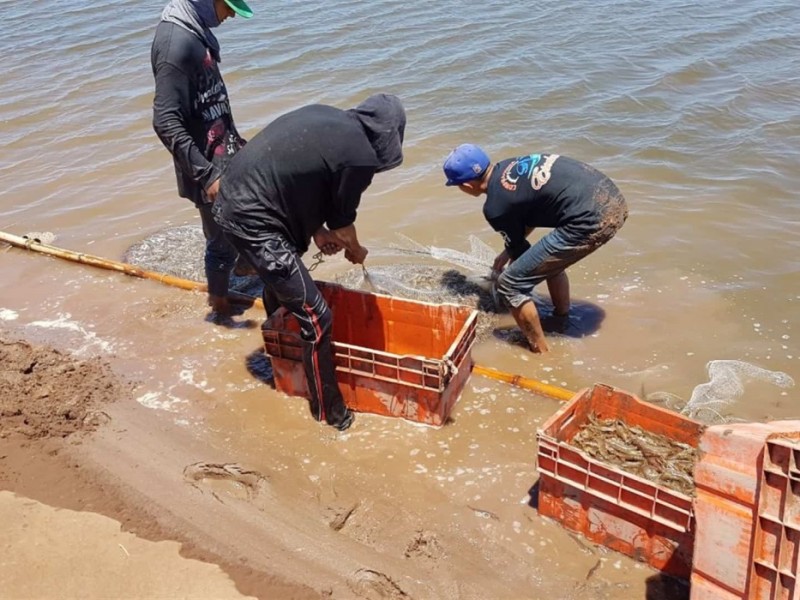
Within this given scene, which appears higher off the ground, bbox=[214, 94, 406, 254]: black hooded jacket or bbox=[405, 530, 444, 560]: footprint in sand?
bbox=[214, 94, 406, 254]: black hooded jacket

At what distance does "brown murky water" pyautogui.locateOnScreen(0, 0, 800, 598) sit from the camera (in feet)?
13.9

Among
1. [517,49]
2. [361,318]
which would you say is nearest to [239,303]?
[361,318]

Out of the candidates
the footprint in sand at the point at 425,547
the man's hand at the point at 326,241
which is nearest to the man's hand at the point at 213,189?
the man's hand at the point at 326,241

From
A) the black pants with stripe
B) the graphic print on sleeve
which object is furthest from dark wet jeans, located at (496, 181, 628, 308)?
the black pants with stripe

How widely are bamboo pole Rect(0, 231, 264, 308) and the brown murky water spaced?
0.29ft

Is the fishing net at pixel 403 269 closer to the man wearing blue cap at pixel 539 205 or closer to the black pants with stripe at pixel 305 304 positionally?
the man wearing blue cap at pixel 539 205

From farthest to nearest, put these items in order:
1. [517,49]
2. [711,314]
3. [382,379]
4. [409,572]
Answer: [517,49] < [711,314] < [382,379] < [409,572]

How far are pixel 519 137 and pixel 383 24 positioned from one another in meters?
5.05

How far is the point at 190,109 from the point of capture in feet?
16.0

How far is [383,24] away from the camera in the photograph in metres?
12.8

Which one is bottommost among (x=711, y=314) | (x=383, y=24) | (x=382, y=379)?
(x=711, y=314)

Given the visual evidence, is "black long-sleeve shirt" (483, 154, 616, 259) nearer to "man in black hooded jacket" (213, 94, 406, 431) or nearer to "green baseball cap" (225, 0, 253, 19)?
"man in black hooded jacket" (213, 94, 406, 431)

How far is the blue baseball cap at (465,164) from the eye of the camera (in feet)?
15.9

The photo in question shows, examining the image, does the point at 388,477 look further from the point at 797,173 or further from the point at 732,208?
the point at 797,173
